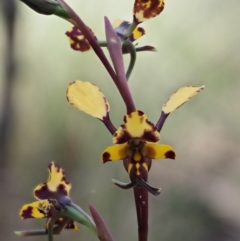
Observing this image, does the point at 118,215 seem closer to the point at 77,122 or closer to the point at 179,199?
the point at 179,199

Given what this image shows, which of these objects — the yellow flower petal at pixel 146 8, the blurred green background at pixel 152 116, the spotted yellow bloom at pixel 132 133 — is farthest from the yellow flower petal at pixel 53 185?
the blurred green background at pixel 152 116

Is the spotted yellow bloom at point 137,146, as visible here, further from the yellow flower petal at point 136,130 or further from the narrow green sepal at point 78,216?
the narrow green sepal at point 78,216

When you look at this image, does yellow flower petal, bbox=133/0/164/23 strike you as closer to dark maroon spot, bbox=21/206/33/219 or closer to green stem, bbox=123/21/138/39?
green stem, bbox=123/21/138/39

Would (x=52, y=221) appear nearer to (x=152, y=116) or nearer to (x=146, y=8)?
(x=146, y=8)

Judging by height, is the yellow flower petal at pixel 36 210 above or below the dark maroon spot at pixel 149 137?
below

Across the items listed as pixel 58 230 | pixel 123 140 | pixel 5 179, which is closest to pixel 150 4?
pixel 123 140

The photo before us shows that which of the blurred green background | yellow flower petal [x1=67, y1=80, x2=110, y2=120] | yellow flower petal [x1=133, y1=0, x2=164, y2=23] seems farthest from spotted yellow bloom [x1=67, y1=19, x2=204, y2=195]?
the blurred green background
